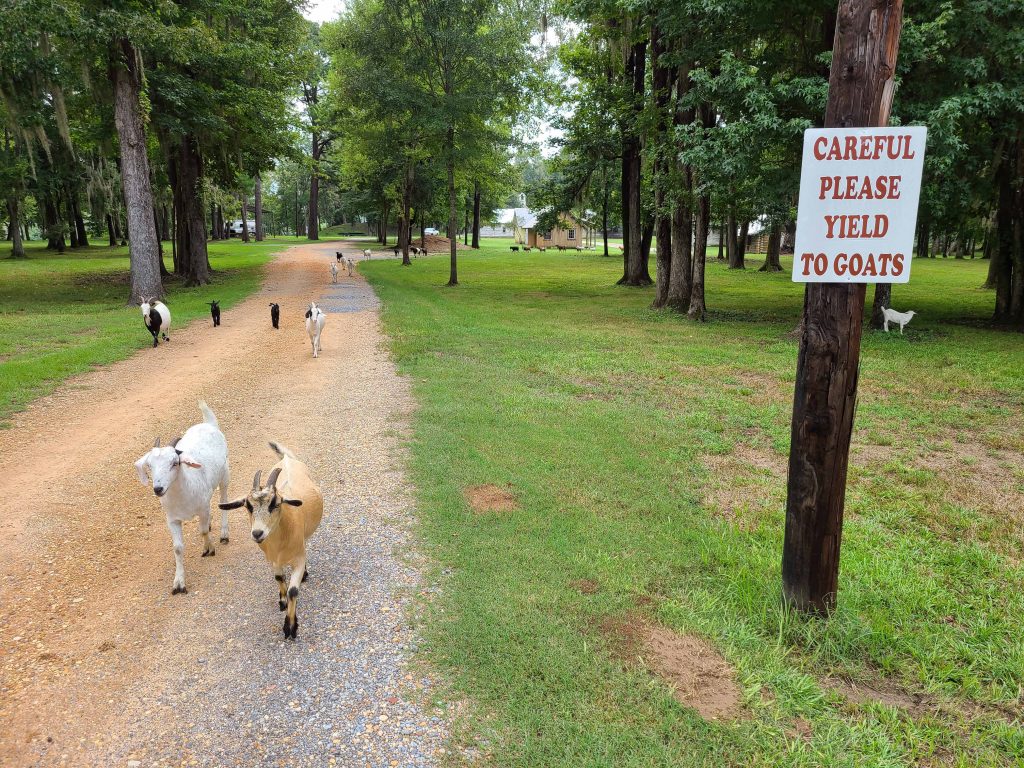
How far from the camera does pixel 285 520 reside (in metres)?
4.04

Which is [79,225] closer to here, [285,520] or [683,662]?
[285,520]

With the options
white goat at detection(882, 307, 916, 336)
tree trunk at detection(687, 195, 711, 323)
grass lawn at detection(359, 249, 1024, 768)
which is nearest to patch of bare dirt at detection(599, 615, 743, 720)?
grass lawn at detection(359, 249, 1024, 768)

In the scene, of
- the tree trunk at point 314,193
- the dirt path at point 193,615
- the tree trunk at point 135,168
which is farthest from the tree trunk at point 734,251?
the dirt path at point 193,615

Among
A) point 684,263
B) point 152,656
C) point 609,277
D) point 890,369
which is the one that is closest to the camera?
point 152,656

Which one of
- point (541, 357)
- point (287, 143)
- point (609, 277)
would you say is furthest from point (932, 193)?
point (287, 143)

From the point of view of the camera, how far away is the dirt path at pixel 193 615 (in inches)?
126

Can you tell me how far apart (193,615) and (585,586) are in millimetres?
2626

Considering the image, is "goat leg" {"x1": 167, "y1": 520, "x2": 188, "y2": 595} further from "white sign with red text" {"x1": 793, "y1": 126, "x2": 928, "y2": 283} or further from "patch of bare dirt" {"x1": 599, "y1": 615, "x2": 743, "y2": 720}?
"white sign with red text" {"x1": 793, "y1": 126, "x2": 928, "y2": 283}

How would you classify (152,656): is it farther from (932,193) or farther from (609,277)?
(609,277)

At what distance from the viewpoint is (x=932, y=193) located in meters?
12.4

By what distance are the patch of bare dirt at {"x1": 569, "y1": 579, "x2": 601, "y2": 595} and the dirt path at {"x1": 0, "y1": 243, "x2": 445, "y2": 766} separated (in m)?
1.15

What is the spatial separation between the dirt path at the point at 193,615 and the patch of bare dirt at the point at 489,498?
2.00ft

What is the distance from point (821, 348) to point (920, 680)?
1.98m

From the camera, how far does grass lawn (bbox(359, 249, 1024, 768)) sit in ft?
10.7
